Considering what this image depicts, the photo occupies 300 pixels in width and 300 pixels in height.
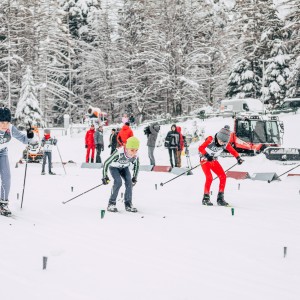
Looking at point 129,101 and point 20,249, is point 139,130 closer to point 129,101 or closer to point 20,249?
point 129,101

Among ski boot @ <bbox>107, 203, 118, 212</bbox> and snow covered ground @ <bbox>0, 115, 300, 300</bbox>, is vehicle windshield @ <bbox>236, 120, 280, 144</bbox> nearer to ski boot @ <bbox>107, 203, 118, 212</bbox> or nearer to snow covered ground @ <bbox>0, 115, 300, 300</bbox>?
snow covered ground @ <bbox>0, 115, 300, 300</bbox>

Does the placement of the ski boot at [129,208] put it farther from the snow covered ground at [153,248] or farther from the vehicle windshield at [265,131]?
the vehicle windshield at [265,131]

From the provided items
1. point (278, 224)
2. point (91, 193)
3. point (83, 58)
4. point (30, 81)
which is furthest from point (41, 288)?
point (83, 58)

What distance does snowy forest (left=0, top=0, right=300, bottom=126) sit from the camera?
40625 millimetres

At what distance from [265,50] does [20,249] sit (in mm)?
39413

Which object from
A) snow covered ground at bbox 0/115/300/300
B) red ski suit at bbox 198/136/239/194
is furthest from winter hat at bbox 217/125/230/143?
snow covered ground at bbox 0/115/300/300

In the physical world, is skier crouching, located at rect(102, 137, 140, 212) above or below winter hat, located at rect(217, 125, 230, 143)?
below

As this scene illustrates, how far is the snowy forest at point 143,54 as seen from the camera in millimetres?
40625

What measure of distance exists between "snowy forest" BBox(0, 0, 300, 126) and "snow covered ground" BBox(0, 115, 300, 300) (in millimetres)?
27825

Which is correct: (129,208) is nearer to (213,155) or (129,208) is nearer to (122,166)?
(122,166)

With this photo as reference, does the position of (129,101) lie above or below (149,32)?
below

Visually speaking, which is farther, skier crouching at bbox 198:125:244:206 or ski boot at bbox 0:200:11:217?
skier crouching at bbox 198:125:244:206

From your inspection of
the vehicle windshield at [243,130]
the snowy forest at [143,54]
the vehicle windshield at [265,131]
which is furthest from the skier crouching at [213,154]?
the snowy forest at [143,54]

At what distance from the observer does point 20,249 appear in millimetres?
6430
